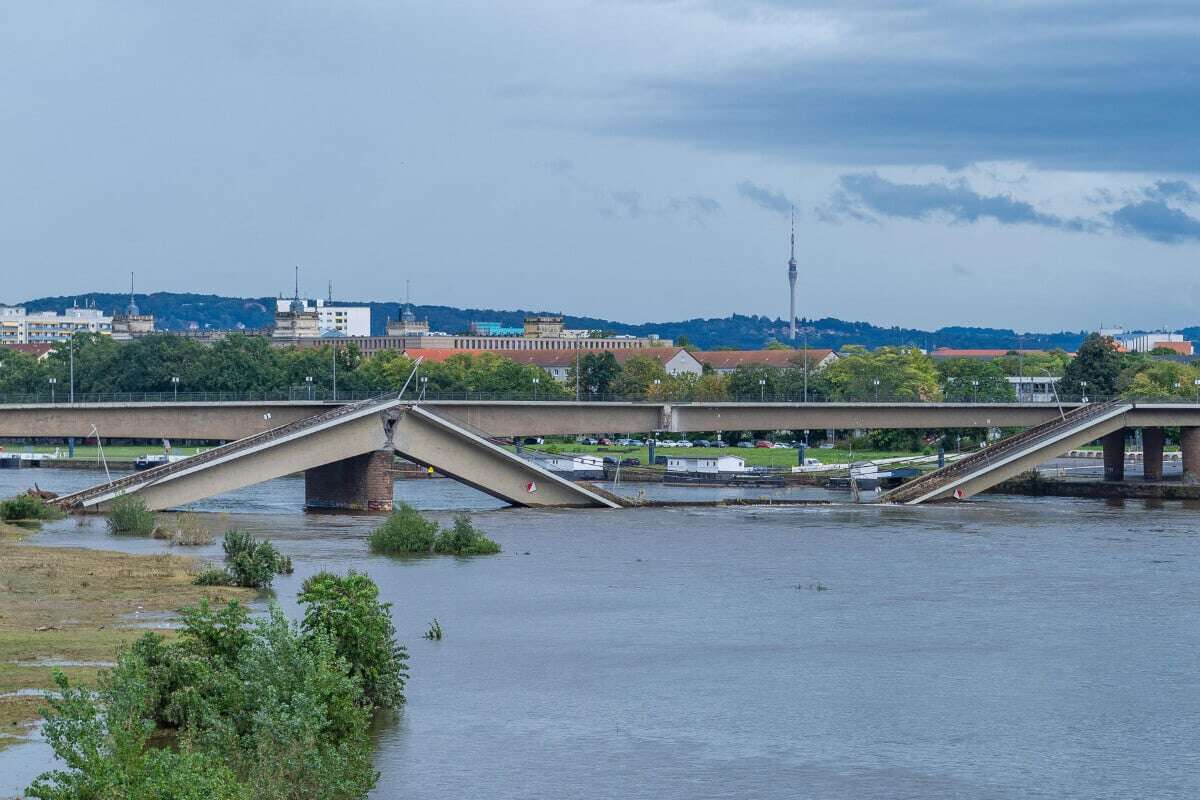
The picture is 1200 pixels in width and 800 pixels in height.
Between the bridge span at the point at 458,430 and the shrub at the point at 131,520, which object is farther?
the bridge span at the point at 458,430

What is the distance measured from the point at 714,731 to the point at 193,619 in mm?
10094

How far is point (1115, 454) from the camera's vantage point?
111438 millimetres

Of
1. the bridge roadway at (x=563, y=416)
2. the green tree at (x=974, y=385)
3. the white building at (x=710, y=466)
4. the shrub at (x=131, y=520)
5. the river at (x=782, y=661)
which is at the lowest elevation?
the river at (x=782, y=661)

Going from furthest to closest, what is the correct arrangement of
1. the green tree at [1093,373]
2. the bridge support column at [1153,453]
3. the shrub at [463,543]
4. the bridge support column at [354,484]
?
1. the green tree at [1093,373]
2. the bridge support column at [1153,453]
3. the bridge support column at [354,484]
4. the shrub at [463,543]

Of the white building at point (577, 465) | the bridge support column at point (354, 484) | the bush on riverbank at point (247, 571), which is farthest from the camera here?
the white building at point (577, 465)

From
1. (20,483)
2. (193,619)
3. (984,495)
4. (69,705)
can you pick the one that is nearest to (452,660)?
(193,619)

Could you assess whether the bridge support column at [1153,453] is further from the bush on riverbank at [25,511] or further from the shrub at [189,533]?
the bush on riverbank at [25,511]

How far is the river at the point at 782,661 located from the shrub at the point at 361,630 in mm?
675

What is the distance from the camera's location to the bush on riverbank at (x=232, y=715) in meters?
24.6

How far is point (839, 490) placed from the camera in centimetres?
11244

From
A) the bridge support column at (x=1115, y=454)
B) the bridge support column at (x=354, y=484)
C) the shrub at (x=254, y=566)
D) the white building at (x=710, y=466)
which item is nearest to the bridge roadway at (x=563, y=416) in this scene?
the bridge support column at (x=354, y=484)

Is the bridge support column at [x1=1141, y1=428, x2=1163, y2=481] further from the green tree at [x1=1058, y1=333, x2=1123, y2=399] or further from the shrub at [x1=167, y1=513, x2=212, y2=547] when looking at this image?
the shrub at [x1=167, y1=513, x2=212, y2=547]

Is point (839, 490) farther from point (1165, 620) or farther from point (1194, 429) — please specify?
point (1165, 620)

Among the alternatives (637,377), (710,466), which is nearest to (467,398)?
(710,466)
